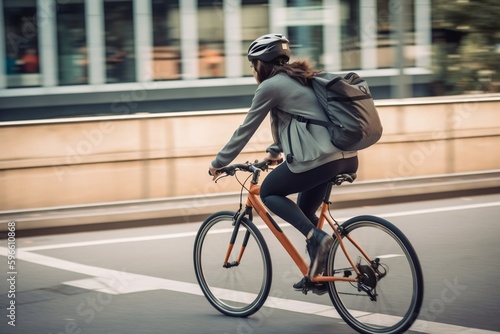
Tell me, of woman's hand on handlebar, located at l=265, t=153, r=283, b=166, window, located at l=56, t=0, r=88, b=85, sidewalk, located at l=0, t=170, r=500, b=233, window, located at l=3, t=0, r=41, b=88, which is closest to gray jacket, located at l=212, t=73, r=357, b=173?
woman's hand on handlebar, located at l=265, t=153, r=283, b=166

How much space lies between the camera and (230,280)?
584cm

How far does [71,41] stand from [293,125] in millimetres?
14472

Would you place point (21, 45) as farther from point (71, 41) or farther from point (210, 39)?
point (210, 39)

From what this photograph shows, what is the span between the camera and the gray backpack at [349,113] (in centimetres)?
496

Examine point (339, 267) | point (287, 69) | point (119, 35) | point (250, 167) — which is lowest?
point (339, 267)

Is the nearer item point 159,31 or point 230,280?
point 230,280

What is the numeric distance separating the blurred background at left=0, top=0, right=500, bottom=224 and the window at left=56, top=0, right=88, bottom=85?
0.09ft

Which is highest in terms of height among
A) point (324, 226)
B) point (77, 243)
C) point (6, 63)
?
point (6, 63)

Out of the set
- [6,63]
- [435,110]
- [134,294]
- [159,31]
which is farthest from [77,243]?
[159,31]

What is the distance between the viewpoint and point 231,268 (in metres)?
5.84

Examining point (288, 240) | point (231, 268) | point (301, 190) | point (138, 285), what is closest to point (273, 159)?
point (301, 190)

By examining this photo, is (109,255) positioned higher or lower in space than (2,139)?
lower

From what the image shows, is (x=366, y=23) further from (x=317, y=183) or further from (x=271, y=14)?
(x=317, y=183)

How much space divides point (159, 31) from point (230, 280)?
14147mm
